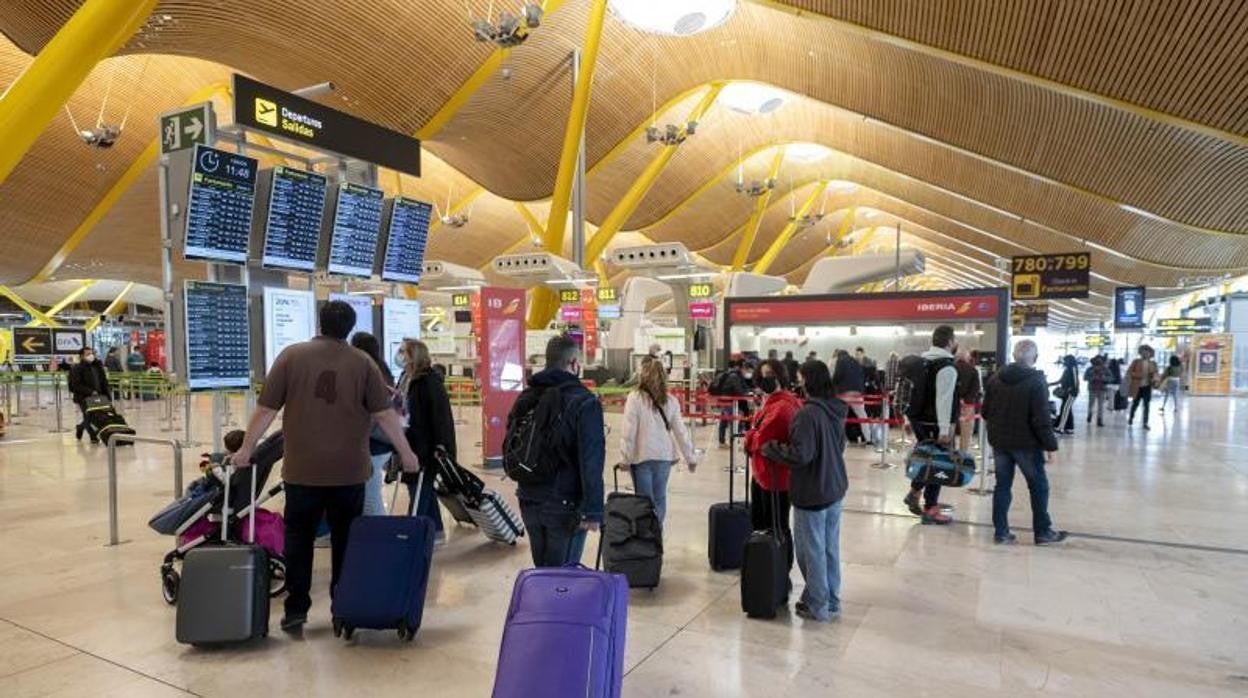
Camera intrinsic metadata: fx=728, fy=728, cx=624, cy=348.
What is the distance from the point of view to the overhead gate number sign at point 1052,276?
22188 mm

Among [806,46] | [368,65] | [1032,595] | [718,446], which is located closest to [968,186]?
[806,46]

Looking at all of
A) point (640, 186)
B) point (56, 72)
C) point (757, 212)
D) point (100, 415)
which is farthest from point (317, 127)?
point (757, 212)

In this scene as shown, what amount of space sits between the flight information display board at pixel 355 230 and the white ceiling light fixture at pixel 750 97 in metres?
25.3

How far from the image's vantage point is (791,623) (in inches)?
162

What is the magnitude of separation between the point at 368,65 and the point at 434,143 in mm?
6735

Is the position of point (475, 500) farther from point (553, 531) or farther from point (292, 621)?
point (553, 531)

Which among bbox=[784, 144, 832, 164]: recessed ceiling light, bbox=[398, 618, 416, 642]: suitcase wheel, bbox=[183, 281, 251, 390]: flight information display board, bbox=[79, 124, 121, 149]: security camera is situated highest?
bbox=[784, 144, 832, 164]: recessed ceiling light

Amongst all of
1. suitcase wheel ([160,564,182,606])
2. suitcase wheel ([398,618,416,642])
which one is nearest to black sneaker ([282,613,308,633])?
suitcase wheel ([398,618,416,642])

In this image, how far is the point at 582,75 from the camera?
2005cm

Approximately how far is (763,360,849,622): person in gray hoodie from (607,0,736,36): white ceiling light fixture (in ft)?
62.4

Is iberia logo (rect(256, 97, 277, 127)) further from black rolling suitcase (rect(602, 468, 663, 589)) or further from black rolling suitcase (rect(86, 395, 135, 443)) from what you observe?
black rolling suitcase (rect(86, 395, 135, 443))

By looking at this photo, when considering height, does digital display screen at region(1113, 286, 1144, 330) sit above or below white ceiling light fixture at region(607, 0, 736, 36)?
below

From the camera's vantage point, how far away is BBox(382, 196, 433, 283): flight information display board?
6531 mm

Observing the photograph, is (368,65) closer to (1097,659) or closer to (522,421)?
(522,421)
